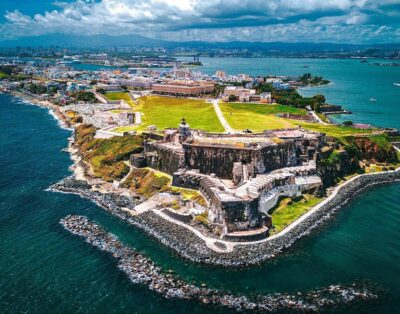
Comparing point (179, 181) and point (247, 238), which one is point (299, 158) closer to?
point (179, 181)

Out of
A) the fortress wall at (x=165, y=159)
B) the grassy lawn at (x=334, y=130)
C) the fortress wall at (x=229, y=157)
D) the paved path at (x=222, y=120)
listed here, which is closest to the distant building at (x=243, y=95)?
the paved path at (x=222, y=120)

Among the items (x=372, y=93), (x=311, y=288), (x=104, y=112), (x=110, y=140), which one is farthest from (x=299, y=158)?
(x=372, y=93)

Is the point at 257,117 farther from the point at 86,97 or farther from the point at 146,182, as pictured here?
the point at 86,97

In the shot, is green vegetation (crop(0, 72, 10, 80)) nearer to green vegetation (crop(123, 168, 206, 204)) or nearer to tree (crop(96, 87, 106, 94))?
tree (crop(96, 87, 106, 94))

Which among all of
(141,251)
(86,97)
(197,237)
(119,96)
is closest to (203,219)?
(197,237)

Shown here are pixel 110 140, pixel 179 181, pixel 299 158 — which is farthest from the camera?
pixel 110 140

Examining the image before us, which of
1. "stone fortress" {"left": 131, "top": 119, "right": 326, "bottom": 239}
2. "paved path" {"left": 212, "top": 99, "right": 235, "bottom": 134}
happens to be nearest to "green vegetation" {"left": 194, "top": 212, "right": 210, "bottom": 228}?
"stone fortress" {"left": 131, "top": 119, "right": 326, "bottom": 239}

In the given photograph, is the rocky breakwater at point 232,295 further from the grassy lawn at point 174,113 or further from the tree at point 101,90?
→ the tree at point 101,90
